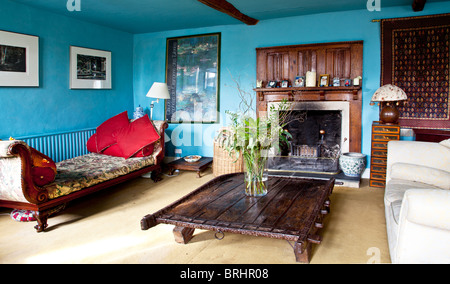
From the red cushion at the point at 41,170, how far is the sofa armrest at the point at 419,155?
3.16 meters

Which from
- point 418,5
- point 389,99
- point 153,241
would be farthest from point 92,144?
point 418,5

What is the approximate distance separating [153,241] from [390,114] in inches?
130

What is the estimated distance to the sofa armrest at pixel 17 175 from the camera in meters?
2.74

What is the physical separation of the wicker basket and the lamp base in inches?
78.4

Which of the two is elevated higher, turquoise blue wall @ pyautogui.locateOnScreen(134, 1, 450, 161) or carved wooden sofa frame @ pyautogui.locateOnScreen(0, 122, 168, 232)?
turquoise blue wall @ pyautogui.locateOnScreen(134, 1, 450, 161)

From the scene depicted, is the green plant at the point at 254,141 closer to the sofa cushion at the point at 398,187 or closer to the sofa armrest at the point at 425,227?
the sofa cushion at the point at 398,187

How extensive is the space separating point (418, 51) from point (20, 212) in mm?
5031

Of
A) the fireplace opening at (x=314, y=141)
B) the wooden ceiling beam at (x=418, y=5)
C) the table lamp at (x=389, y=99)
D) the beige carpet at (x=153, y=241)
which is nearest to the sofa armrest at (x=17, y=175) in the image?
the beige carpet at (x=153, y=241)

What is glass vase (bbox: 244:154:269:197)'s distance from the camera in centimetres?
270

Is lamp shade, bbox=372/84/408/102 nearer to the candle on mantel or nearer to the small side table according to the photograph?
the candle on mantel

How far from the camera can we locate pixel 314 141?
16.9ft

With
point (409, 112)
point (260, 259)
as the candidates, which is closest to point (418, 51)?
point (409, 112)

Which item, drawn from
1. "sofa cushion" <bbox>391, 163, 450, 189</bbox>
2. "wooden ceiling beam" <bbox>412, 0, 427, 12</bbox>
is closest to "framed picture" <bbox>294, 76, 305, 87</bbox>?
"wooden ceiling beam" <bbox>412, 0, 427, 12</bbox>
